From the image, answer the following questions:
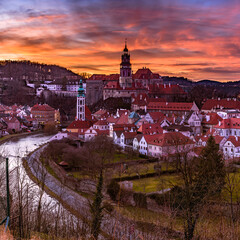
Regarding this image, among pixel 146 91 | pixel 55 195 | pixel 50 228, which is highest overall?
pixel 146 91

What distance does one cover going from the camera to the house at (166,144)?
18.9 meters

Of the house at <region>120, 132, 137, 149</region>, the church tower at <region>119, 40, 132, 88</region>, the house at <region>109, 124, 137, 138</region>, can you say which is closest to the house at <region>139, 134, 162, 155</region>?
the house at <region>120, 132, 137, 149</region>

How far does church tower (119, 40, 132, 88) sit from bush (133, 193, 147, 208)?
112ft

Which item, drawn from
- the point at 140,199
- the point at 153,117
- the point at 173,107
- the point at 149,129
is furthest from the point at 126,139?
the point at 173,107

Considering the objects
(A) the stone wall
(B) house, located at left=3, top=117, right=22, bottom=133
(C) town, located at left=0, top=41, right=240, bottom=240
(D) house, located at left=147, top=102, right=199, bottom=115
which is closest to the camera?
(C) town, located at left=0, top=41, right=240, bottom=240

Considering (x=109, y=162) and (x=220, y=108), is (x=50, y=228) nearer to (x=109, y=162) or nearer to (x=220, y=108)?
(x=109, y=162)

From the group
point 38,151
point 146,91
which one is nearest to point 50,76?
point 146,91

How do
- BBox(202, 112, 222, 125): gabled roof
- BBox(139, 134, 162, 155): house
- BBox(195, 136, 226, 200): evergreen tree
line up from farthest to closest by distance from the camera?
BBox(202, 112, 222, 125): gabled roof
BBox(139, 134, 162, 155): house
BBox(195, 136, 226, 200): evergreen tree

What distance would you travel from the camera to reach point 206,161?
1253 centimetres

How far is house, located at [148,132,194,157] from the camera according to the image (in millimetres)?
18891

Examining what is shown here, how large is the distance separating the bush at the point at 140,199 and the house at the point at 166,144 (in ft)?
22.3

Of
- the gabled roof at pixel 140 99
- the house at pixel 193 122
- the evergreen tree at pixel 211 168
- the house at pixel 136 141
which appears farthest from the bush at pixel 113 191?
the gabled roof at pixel 140 99

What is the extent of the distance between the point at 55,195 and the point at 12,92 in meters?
55.2

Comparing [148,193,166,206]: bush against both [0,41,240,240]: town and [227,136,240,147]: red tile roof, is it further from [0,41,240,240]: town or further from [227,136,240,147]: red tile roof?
[227,136,240,147]: red tile roof
